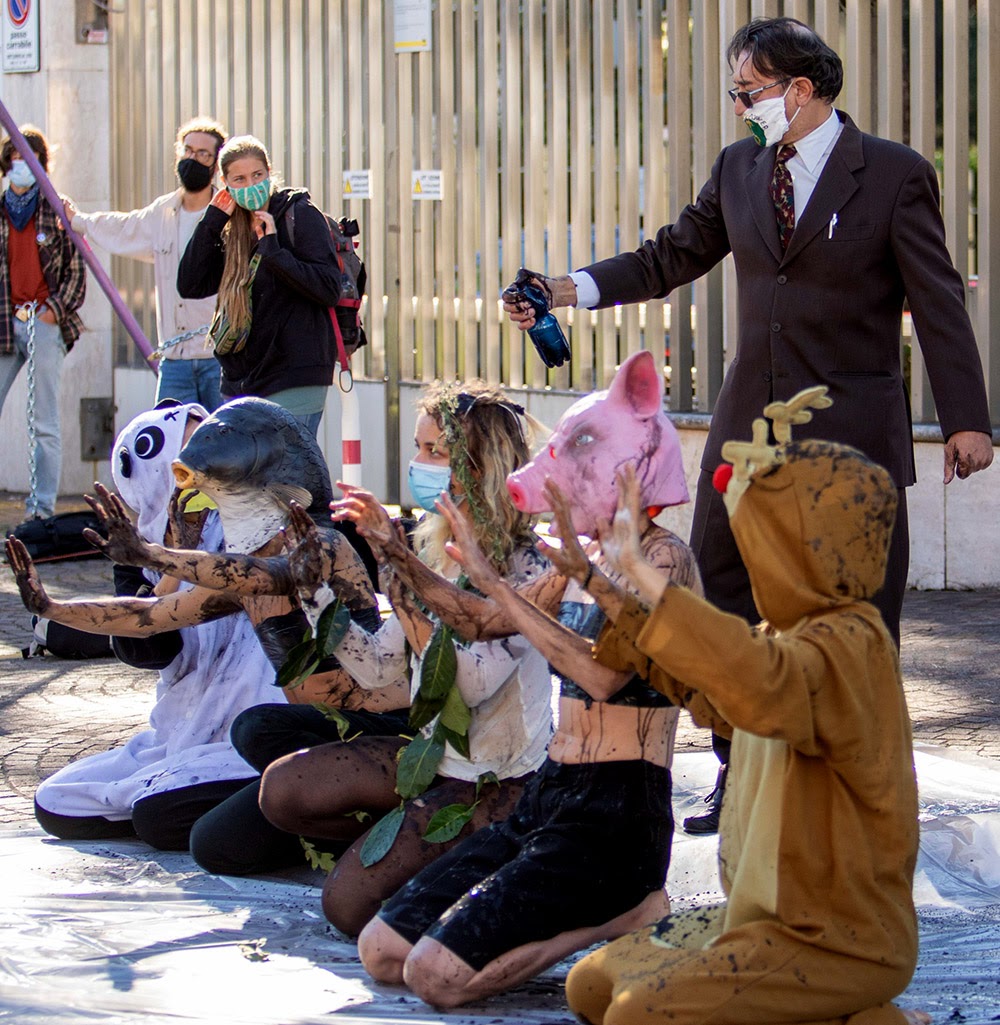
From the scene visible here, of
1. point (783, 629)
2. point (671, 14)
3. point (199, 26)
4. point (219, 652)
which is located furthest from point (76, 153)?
point (783, 629)

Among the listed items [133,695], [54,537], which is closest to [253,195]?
A: [133,695]

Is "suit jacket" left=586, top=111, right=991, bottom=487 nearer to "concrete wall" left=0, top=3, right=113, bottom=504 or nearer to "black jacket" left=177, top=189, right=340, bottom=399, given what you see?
"black jacket" left=177, top=189, right=340, bottom=399

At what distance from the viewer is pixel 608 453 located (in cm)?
324

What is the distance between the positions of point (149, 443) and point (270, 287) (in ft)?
7.10

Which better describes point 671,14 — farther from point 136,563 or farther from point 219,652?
point 136,563

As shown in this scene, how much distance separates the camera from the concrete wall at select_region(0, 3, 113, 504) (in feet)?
39.9

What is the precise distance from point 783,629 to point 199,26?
9954mm

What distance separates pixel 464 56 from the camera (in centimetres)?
986

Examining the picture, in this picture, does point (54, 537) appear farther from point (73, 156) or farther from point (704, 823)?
point (704, 823)

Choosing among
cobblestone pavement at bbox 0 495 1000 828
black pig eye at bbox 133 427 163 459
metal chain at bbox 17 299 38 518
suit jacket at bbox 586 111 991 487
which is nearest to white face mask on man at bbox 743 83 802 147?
suit jacket at bbox 586 111 991 487

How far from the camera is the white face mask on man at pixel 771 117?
4059mm

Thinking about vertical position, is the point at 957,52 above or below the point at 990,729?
above

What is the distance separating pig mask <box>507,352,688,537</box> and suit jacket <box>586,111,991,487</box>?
86 cm

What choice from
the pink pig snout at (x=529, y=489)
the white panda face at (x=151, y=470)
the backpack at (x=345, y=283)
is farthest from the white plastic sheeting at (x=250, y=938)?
the backpack at (x=345, y=283)
